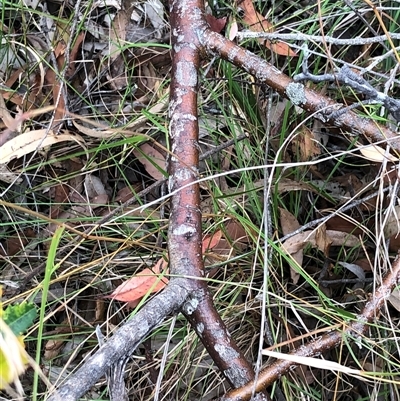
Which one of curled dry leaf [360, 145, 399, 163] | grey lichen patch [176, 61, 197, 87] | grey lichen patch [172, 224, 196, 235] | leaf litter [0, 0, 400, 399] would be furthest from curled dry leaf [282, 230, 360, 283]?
grey lichen patch [176, 61, 197, 87]

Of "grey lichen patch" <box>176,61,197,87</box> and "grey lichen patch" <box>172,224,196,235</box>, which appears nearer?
"grey lichen patch" <box>172,224,196,235</box>

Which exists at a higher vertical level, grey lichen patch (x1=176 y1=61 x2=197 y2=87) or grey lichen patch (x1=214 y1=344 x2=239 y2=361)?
grey lichen patch (x1=176 y1=61 x2=197 y2=87)

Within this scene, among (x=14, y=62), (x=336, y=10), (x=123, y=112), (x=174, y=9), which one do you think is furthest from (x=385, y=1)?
(x=14, y=62)

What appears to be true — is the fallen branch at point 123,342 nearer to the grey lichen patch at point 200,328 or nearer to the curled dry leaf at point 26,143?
the grey lichen patch at point 200,328

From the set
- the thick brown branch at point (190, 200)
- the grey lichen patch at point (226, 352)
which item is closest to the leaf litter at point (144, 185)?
the thick brown branch at point (190, 200)

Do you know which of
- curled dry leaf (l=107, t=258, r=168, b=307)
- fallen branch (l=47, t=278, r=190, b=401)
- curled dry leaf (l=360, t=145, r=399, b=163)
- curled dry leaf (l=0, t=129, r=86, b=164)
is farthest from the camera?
curled dry leaf (l=0, t=129, r=86, b=164)

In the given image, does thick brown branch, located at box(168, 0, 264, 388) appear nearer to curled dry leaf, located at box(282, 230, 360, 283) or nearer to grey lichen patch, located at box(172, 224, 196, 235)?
grey lichen patch, located at box(172, 224, 196, 235)
